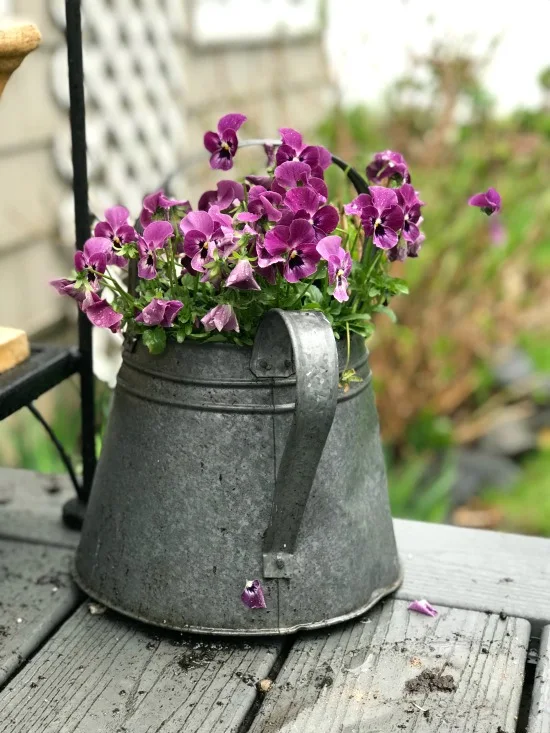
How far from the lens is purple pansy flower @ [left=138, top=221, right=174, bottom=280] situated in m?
1.01

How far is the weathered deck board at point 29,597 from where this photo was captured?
3.57ft

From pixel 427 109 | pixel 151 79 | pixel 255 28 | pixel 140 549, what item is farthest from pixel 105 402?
pixel 255 28

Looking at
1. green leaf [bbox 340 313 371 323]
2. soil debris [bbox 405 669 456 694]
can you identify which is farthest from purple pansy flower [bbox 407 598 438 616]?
green leaf [bbox 340 313 371 323]

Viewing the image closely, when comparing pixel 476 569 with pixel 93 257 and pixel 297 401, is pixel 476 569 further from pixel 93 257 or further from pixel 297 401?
pixel 93 257

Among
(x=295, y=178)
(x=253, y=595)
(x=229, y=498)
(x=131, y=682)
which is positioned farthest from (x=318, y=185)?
(x=131, y=682)

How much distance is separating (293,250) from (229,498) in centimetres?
29

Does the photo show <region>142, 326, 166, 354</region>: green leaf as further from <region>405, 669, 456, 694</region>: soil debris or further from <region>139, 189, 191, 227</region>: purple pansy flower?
<region>405, 669, 456, 694</region>: soil debris

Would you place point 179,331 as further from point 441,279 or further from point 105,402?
point 441,279

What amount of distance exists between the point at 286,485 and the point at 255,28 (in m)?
4.08

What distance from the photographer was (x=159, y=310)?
39.5 inches

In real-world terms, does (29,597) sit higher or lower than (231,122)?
lower

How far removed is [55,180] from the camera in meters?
3.13

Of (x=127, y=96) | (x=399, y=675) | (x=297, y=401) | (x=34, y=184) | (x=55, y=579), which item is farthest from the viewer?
(x=127, y=96)

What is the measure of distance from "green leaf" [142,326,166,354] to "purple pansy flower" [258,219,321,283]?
16 centimetres
